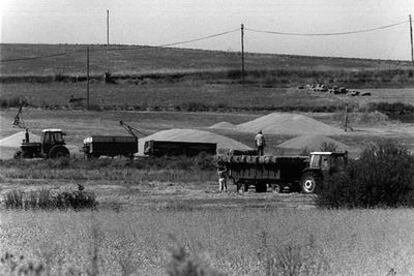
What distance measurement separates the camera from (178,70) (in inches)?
3917

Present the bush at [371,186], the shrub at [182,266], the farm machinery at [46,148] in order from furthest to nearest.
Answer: the farm machinery at [46,148]
the bush at [371,186]
the shrub at [182,266]

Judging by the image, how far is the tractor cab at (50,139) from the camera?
4850 cm

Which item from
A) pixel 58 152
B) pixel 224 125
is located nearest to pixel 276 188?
pixel 58 152

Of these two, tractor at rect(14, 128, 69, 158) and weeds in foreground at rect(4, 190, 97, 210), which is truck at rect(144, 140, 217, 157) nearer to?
tractor at rect(14, 128, 69, 158)

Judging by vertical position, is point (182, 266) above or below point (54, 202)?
above

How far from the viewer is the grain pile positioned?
50.7m

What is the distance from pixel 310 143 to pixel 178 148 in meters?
7.95

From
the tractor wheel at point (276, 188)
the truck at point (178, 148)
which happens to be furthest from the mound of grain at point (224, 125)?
the tractor wheel at point (276, 188)

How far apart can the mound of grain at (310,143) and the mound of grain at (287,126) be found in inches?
201

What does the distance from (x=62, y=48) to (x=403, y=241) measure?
111 m

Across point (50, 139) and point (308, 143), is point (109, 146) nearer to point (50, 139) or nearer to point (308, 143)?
point (50, 139)

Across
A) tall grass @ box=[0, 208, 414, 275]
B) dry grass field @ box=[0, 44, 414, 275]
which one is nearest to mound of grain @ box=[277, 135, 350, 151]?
dry grass field @ box=[0, 44, 414, 275]

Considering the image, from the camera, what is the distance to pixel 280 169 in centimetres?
3331

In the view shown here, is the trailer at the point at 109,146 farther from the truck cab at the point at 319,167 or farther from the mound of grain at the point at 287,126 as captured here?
the truck cab at the point at 319,167
